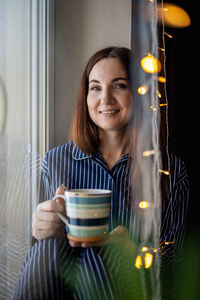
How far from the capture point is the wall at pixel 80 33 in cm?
48

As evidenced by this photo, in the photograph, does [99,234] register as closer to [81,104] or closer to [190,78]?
[190,78]

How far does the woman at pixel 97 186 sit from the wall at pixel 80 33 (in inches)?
0.8

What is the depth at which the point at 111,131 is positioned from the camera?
600 millimetres

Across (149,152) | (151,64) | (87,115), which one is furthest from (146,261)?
(87,115)

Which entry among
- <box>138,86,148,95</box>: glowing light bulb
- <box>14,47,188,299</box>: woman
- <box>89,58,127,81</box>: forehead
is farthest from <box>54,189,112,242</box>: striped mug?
<box>89,58,127,81</box>: forehead

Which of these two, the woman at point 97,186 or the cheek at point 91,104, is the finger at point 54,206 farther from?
the cheek at point 91,104

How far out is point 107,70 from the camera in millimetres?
532

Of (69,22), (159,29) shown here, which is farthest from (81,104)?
(159,29)

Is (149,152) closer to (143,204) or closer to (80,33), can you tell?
(143,204)

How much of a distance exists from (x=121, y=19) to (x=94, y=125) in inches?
9.3

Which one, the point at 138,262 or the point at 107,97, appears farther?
the point at 107,97

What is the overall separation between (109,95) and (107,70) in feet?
0.18

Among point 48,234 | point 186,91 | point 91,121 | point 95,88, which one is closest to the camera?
point 186,91

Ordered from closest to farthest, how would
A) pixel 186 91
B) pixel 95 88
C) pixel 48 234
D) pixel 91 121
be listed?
pixel 186 91, pixel 48 234, pixel 95 88, pixel 91 121
